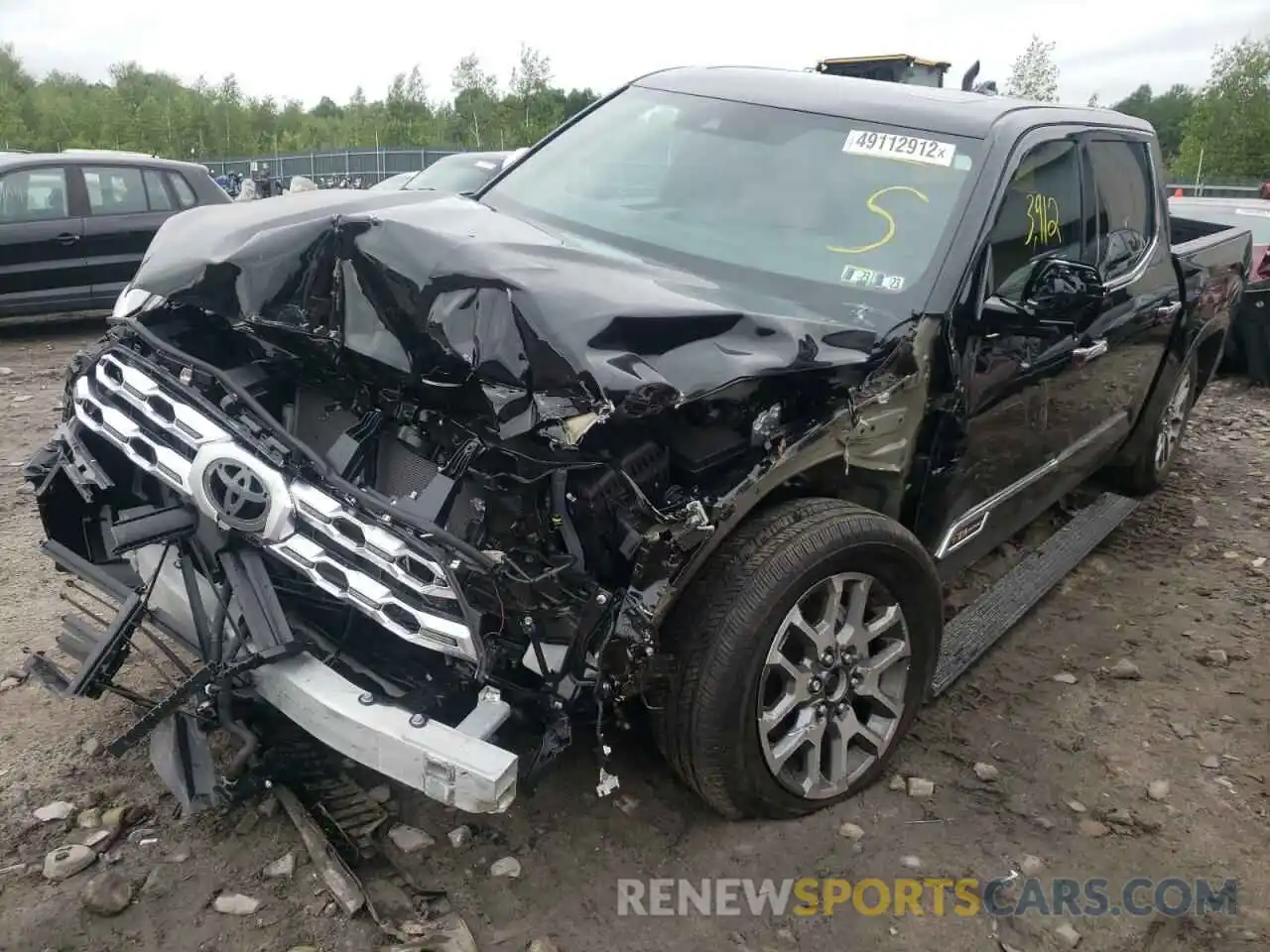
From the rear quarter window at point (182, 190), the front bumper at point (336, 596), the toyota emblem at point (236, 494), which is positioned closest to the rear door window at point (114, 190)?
the rear quarter window at point (182, 190)

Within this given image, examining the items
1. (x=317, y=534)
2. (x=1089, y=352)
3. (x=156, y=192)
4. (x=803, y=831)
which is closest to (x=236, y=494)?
(x=317, y=534)

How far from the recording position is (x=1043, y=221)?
352 cm

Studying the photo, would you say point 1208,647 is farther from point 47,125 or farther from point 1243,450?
point 47,125

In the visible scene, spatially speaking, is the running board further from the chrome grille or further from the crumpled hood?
the chrome grille

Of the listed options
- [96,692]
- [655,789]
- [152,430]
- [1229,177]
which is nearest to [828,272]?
[655,789]

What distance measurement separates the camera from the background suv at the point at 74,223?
8.31 m

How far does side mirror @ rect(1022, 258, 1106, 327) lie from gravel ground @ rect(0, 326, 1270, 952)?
1.41 meters

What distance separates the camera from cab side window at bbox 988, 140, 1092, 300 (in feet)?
10.7

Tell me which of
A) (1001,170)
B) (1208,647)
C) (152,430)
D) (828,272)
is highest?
(1001,170)

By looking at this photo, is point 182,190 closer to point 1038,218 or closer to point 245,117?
point 1038,218

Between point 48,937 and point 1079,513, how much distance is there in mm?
4526

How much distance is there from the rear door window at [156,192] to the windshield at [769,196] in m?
6.64

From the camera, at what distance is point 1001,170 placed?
10.7 ft

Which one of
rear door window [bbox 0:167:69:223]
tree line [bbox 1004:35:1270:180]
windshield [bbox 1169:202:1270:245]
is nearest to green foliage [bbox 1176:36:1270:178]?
tree line [bbox 1004:35:1270:180]
